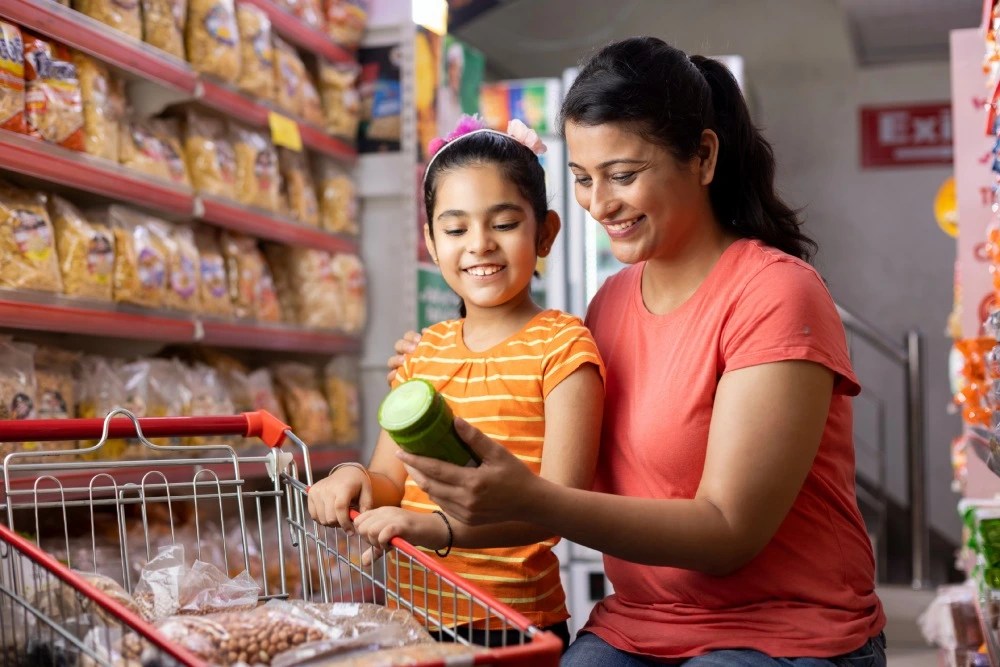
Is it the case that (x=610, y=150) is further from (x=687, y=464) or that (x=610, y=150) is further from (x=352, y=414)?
(x=352, y=414)

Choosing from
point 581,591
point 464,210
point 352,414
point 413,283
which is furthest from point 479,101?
point 464,210

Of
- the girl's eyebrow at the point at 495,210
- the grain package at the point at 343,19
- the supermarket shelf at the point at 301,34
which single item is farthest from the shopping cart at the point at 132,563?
the grain package at the point at 343,19

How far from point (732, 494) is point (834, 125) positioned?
8277 millimetres

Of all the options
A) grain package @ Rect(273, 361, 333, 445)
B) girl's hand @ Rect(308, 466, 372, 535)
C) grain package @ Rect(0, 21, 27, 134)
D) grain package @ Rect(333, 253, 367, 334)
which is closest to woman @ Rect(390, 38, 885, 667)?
girl's hand @ Rect(308, 466, 372, 535)

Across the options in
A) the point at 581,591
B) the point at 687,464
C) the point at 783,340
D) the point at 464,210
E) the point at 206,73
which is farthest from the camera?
the point at 581,591

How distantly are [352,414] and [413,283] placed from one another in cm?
60

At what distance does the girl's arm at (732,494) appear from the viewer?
1.45 meters

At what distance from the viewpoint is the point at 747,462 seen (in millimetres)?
1526

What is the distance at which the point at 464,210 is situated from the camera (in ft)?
6.30

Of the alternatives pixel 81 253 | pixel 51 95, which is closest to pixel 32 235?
pixel 81 253

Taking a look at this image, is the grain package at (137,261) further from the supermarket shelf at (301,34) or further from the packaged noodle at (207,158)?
the supermarket shelf at (301,34)

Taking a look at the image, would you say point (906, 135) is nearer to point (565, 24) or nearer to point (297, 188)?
point (565, 24)

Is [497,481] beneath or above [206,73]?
beneath

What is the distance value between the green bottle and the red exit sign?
28.2 feet
